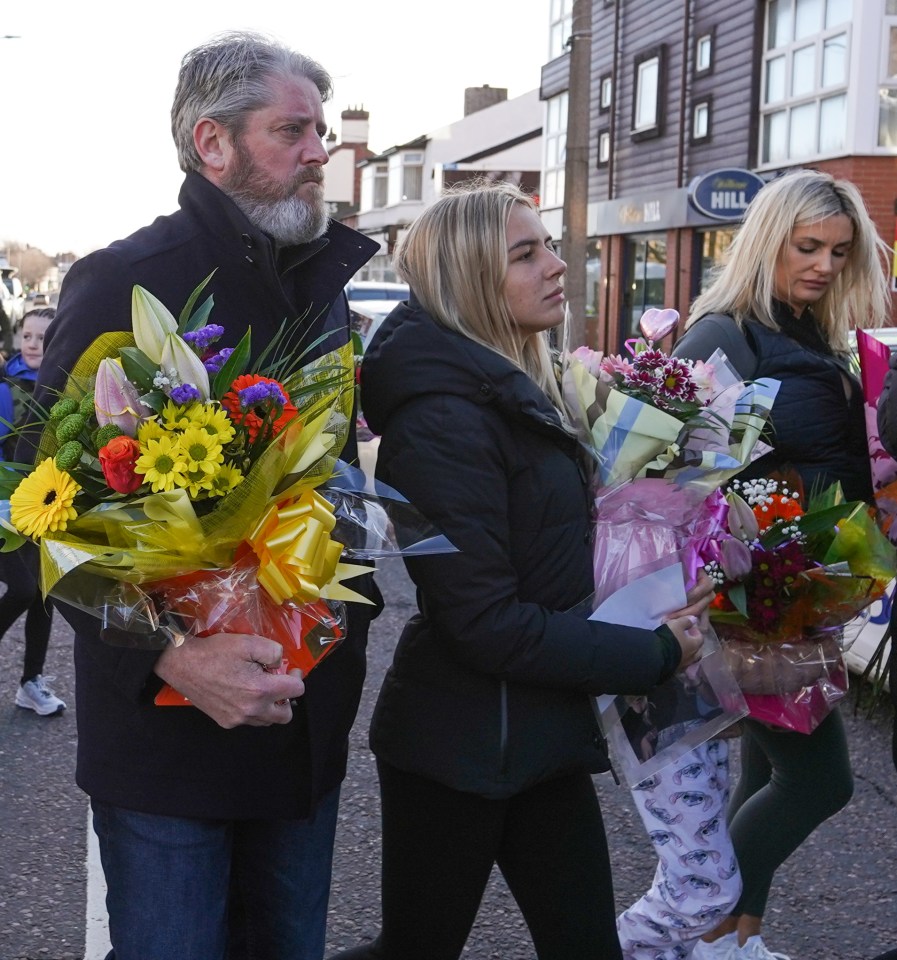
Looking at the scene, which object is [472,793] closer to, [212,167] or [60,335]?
[60,335]

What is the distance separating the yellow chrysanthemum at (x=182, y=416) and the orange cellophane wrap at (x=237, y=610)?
244 mm

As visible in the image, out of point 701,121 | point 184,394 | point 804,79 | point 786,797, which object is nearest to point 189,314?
point 184,394

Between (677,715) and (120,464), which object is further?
(677,715)

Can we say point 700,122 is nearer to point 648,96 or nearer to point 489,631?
point 648,96

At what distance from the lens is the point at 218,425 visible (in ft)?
6.15

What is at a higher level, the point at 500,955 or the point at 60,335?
the point at 60,335

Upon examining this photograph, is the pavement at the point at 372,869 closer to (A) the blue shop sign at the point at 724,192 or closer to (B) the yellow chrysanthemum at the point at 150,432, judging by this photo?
(B) the yellow chrysanthemum at the point at 150,432

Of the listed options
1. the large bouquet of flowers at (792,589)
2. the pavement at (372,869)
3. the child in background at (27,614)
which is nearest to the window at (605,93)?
the child in background at (27,614)

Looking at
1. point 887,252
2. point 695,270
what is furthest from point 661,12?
point 887,252

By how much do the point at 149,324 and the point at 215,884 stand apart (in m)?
1.01

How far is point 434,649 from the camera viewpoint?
8.21 feet

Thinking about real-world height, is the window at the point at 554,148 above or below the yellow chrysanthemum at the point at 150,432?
above

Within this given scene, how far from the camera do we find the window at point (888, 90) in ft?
53.5

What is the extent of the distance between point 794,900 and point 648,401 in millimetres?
2078
